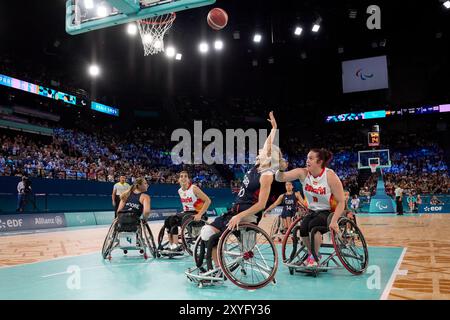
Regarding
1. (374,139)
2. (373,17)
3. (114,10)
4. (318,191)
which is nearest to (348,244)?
(318,191)

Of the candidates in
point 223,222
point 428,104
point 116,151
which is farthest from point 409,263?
point 428,104

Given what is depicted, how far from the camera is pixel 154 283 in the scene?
174 inches

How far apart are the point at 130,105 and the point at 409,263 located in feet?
91.8

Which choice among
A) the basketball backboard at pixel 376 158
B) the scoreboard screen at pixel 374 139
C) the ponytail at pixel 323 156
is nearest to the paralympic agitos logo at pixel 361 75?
the basketball backboard at pixel 376 158

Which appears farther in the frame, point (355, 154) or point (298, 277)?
point (355, 154)

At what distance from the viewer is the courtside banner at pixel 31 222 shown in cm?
1323

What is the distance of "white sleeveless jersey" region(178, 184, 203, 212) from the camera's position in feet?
22.3

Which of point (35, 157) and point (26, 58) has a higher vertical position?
point (26, 58)

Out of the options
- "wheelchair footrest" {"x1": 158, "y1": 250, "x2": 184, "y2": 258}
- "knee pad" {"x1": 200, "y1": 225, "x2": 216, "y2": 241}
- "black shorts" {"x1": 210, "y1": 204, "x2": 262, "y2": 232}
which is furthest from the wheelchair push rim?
"wheelchair footrest" {"x1": 158, "y1": 250, "x2": 184, "y2": 258}

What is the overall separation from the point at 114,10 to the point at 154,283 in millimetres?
6079

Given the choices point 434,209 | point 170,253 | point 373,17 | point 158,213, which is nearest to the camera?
point 170,253

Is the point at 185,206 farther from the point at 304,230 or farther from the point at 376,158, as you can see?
the point at 376,158

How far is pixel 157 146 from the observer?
29.4 metres
